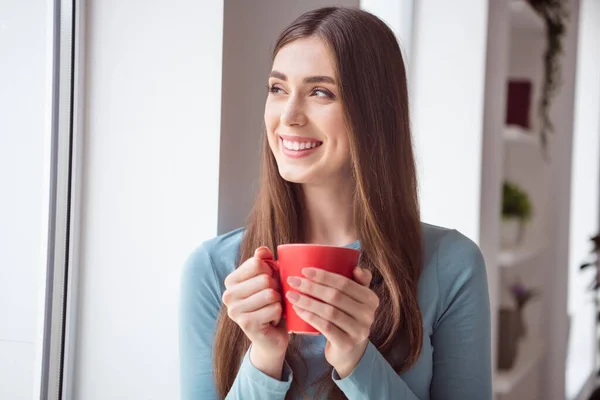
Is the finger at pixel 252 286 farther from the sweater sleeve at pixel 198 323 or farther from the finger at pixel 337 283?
the sweater sleeve at pixel 198 323

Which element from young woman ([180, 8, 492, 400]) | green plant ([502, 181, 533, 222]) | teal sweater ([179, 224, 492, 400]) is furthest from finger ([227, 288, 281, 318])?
green plant ([502, 181, 533, 222])

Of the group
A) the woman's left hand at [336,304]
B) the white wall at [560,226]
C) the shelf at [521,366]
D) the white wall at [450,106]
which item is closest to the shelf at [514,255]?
the white wall at [560,226]

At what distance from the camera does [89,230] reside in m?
1.23

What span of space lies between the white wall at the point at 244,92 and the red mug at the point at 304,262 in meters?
0.41

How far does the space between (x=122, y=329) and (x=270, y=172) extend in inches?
17.3

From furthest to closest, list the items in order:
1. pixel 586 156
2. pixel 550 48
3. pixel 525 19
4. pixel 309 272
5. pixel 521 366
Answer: pixel 586 156 < pixel 550 48 < pixel 521 366 < pixel 525 19 < pixel 309 272

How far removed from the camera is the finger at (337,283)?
32.0 inches

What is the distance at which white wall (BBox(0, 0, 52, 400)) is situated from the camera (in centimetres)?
98

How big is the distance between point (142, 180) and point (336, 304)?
1.91ft

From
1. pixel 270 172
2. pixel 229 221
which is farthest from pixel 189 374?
pixel 270 172

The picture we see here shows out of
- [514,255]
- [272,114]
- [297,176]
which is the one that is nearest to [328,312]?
[297,176]

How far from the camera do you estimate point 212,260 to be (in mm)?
1203

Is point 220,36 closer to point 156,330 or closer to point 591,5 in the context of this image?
point 156,330

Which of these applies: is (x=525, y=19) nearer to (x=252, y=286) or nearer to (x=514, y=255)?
(x=514, y=255)
